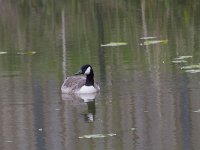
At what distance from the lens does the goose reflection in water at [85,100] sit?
14356 millimetres

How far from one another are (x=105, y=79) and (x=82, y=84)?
1.42 ft

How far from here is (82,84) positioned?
17.0m

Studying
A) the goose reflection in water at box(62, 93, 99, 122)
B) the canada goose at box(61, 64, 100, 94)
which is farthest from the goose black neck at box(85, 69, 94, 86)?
the goose reflection in water at box(62, 93, 99, 122)

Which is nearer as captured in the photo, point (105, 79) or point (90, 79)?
point (90, 79)

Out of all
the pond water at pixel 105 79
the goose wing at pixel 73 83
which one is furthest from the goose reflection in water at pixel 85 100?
the goose wing at pixel 73 83

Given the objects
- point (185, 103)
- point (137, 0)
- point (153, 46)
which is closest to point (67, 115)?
point (185, 103)

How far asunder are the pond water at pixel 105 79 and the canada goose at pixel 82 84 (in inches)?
5.3

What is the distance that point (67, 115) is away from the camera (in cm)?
1418

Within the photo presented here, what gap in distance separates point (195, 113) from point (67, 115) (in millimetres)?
1666

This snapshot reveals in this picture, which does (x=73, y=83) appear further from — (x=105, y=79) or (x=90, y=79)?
(x=105, y=79)

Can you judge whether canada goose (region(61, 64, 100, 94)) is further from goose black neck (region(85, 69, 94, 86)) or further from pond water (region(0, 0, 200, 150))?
pond water (region(0, 0, 200, 150))

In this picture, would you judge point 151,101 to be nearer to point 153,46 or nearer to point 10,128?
point 10,128

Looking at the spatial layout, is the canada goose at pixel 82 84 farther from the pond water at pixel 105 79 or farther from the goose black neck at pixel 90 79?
the pond water at pixel 105 79

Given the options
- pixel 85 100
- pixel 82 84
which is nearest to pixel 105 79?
pixel 82 84
